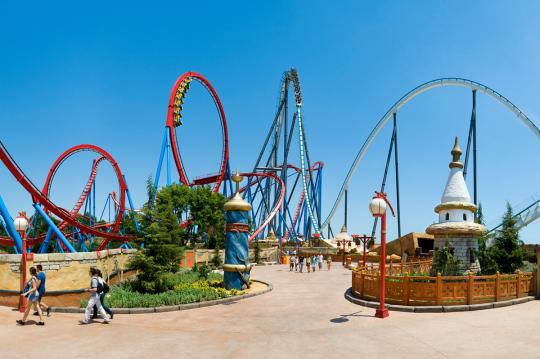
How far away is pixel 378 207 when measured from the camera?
11.2m

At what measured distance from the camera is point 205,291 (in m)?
14.1

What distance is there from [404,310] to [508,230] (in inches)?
385

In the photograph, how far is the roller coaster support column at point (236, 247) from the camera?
15.8 m

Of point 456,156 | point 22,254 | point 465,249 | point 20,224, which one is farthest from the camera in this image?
point 456,156

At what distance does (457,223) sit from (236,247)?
8.43 m

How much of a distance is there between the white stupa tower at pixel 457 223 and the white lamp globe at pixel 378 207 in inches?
219

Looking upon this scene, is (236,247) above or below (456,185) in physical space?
below

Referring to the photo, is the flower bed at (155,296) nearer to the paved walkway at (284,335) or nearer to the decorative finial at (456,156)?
the paved walkway at (284,335)

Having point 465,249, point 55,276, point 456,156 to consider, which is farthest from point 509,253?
point 55,276

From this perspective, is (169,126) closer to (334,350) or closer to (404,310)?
(404,310)

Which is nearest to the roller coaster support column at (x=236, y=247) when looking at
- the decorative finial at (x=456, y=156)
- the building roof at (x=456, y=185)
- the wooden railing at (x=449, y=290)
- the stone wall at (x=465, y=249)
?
the wooden railing at (x=449, y=290)

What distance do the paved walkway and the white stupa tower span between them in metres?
3.66

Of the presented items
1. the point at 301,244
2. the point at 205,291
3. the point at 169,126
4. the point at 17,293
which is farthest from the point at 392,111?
the point at 17,293

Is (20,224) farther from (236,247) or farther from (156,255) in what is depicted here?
(236,247)
